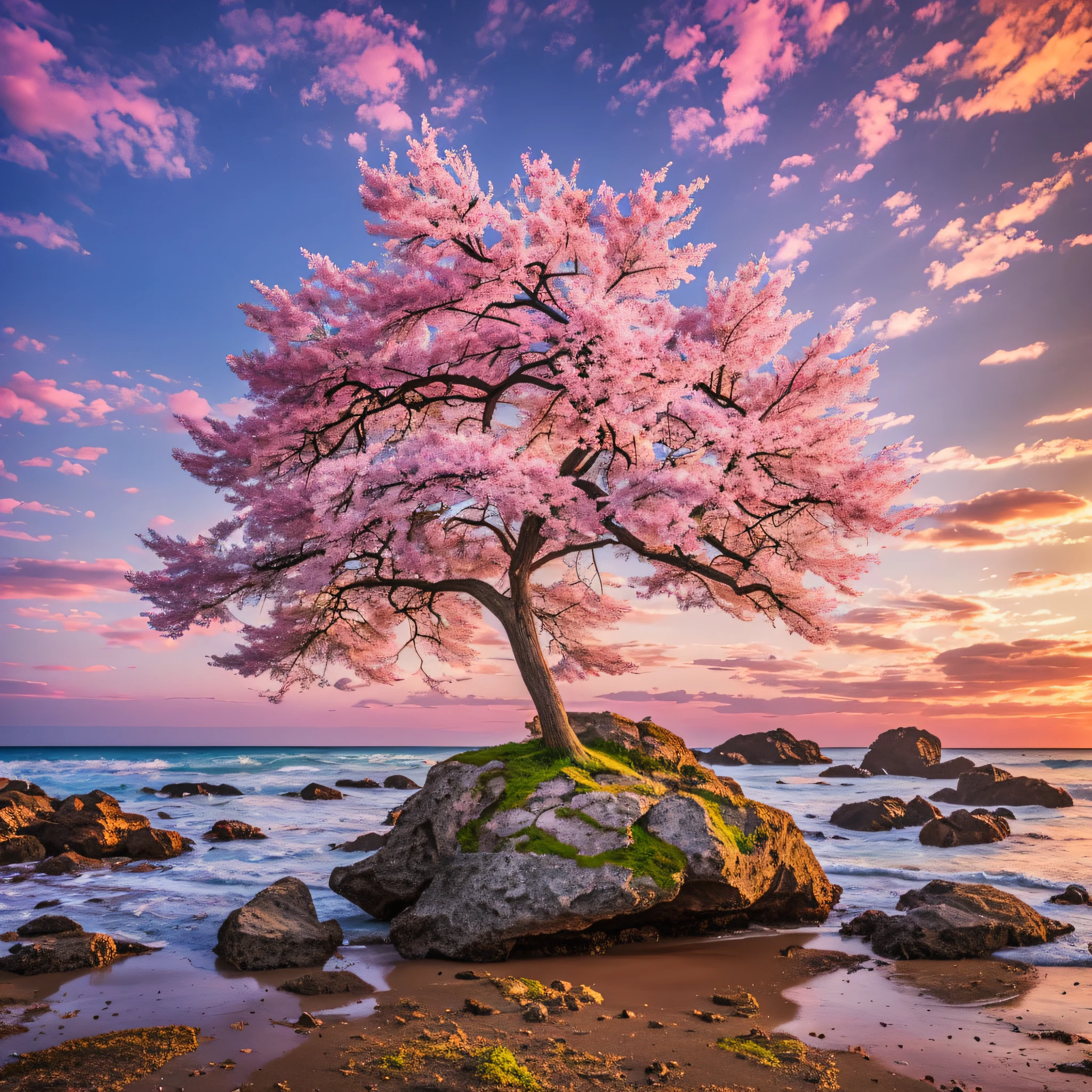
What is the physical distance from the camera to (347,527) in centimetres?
987

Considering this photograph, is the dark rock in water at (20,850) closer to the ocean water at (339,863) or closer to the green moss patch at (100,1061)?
the ocean water at (339,863)

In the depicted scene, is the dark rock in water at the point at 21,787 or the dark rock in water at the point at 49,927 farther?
the dark rock in water at the point at 21,787

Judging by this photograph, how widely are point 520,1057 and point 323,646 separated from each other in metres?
10.4

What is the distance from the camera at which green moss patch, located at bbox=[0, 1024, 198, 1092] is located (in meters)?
4.89

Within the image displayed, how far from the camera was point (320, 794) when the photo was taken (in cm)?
2897

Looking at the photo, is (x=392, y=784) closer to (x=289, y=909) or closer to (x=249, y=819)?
(x=249, y=819)

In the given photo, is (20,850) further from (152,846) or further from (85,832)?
(152,846)

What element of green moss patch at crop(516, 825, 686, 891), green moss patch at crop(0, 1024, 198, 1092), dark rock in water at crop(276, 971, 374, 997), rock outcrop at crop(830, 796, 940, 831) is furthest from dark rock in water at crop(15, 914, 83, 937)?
rock outcrop at crop(830, 796, 940, 831)

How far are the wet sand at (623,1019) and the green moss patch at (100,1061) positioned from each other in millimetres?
181

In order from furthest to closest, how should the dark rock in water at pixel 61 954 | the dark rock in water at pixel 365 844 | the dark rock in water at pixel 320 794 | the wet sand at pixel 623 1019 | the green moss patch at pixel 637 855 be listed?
the dark rock in water at pixel 320 794 < the dark rock in water at pixel 365 844 < the green moss patch at pixel 637 855 < the dark rock in water at pixel 61 954 < the wet sand at pixel 623 1019

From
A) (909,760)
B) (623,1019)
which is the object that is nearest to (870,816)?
(623,1019)

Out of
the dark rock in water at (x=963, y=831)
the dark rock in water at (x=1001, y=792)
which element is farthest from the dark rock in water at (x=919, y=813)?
the dark rock in water at (x=1001, y=792)

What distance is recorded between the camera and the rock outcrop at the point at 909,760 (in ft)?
133

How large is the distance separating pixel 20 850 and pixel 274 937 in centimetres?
1051
